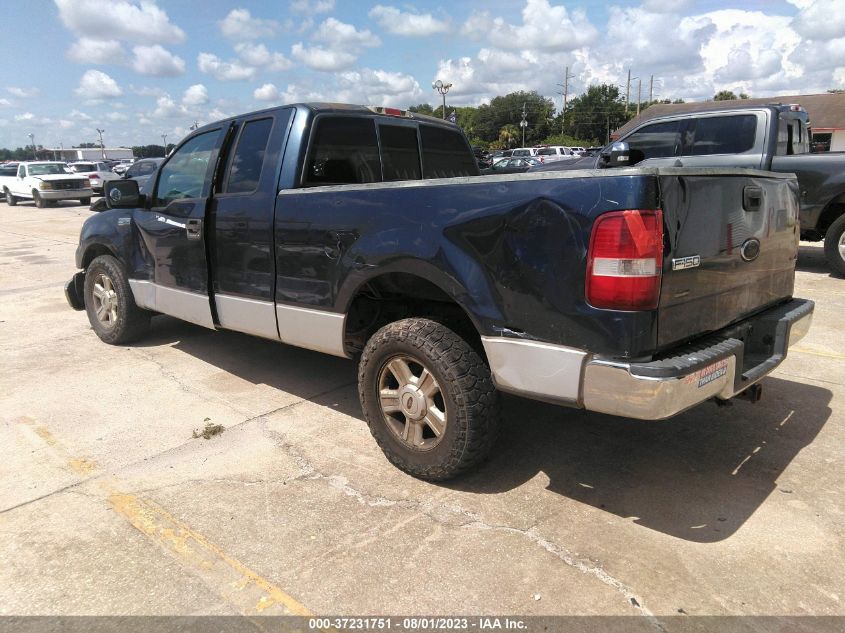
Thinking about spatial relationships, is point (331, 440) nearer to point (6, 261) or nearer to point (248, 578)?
point (248, 578)

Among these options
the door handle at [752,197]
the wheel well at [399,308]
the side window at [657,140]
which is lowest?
the wheel well at [399,308]

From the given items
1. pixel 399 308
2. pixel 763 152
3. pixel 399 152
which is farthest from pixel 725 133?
pixel 399 308

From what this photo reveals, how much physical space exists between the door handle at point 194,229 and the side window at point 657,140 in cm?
616

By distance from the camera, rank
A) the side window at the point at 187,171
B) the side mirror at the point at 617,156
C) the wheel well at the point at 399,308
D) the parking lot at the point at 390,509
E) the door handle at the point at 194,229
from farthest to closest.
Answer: the side mirror at the point at 617,156 → the side window at the point at 187,171 → the door handle at the point at 194,229 → the wheel well at the point at 399,308 → the parking lot at the point at 390,509

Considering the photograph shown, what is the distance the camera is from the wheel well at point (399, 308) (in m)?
3.24

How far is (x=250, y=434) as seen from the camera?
12.8 ft

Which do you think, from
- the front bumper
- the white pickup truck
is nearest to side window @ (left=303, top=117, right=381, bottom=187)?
the front bumper

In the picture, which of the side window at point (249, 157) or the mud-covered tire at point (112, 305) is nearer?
the side window at point (249, 157)

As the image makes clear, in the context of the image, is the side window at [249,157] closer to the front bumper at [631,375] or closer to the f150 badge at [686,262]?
the front bumper at [631,375]

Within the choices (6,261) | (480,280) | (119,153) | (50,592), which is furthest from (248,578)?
(119,153)

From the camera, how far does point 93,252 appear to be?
600 cm

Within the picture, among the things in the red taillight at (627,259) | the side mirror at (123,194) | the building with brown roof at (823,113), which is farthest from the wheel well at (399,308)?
the building with brown roof at (823,113)

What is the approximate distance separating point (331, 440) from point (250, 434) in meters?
0.54

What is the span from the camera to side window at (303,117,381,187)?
3967mm
